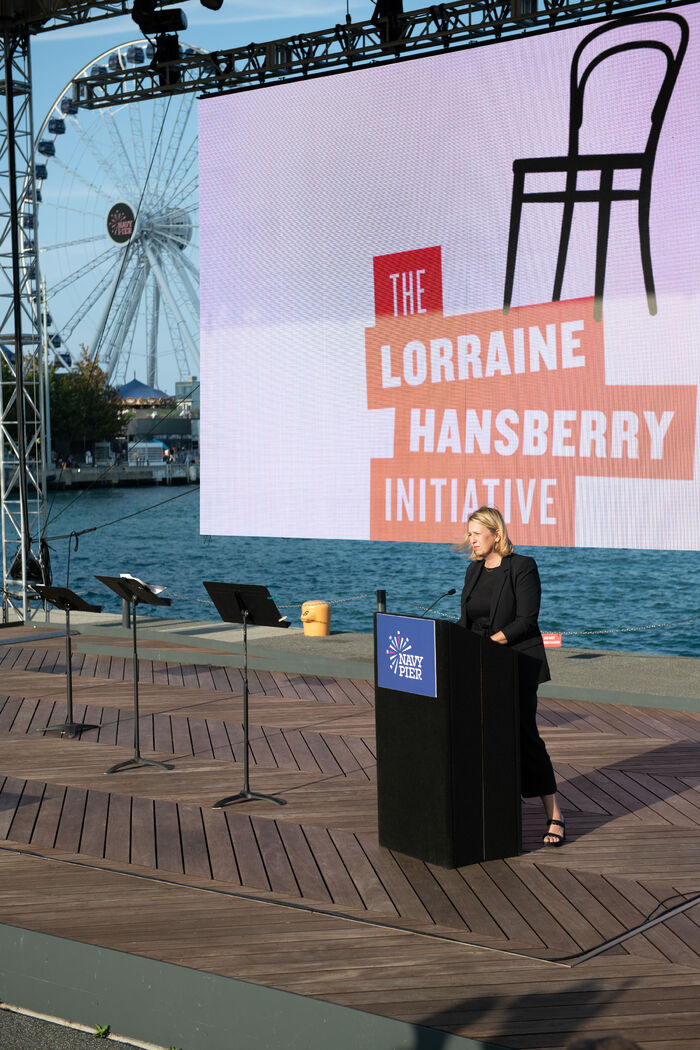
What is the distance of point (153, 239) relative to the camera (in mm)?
52812

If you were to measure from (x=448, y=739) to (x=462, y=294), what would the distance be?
6.72m

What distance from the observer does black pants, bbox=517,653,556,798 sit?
5.23 meters

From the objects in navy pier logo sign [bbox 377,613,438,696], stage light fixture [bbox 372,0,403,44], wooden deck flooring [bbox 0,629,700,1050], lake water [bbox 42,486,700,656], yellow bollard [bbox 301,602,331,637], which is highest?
stage light fixture [bbox 372,0,403,44]

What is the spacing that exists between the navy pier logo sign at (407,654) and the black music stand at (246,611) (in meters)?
0.82

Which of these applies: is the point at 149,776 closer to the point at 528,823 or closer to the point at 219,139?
the point at 528,823

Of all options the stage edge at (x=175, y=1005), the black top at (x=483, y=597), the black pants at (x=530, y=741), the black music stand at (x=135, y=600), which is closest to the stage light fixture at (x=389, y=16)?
the black music stand at (x=135, y=600)

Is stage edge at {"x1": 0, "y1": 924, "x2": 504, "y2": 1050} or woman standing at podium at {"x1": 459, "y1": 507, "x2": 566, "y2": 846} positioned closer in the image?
stage edge at {"x1": 0, "y1": 924, "x2": 504, "y2": 1050}

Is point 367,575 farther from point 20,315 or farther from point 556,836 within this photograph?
point 556,836

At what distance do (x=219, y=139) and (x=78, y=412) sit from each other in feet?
236

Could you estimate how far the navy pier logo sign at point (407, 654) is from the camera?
4.95 meters

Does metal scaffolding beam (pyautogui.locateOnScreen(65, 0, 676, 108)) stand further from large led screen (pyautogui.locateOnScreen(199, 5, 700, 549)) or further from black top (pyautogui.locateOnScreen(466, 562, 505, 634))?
black top (pyautogui.locateOnScreen(466, 562, 505, 634))

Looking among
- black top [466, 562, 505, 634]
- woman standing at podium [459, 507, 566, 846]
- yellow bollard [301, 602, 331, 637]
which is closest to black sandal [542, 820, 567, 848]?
woman standing at podium [459, 507, 566, 846]

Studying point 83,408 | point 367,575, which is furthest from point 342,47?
point 83,408

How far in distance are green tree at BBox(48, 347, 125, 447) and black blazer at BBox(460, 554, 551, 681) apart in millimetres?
75645
